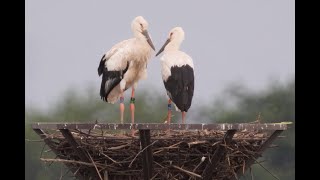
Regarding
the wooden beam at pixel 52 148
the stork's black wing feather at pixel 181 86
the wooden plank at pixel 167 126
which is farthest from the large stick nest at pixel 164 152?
the stork's black wing feather at pixel 181 86

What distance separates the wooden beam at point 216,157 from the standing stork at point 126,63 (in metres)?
1.28

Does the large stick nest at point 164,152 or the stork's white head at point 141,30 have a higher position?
the stork's white head at point 141,30

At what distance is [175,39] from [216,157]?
1.69 meters

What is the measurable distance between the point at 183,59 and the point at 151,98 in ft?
43.1

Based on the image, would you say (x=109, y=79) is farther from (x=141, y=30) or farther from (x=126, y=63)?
(x=141, y=30)

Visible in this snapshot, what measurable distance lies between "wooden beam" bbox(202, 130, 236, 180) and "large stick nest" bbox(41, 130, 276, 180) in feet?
0.12

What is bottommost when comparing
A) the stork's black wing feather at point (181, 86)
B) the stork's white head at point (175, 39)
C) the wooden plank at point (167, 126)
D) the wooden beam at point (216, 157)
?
the wooden beam at point (216, 157)

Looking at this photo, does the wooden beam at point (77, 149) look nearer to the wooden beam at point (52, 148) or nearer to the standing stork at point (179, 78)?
the wooden beam at point (52, 148)

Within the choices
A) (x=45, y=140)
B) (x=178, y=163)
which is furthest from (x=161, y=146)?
(x=45, y=140)

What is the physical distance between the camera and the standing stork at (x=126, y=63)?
29.9 feet

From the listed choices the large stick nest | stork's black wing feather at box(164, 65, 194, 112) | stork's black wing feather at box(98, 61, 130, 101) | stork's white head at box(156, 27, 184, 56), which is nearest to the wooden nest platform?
the large stick nest

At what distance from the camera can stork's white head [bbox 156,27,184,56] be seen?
925 centimetres

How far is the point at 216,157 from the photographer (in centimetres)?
787

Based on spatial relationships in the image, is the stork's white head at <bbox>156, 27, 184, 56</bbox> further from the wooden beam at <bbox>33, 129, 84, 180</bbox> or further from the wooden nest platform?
the wooden beam at <bbox>33, 129, 84, 180</bbox>
